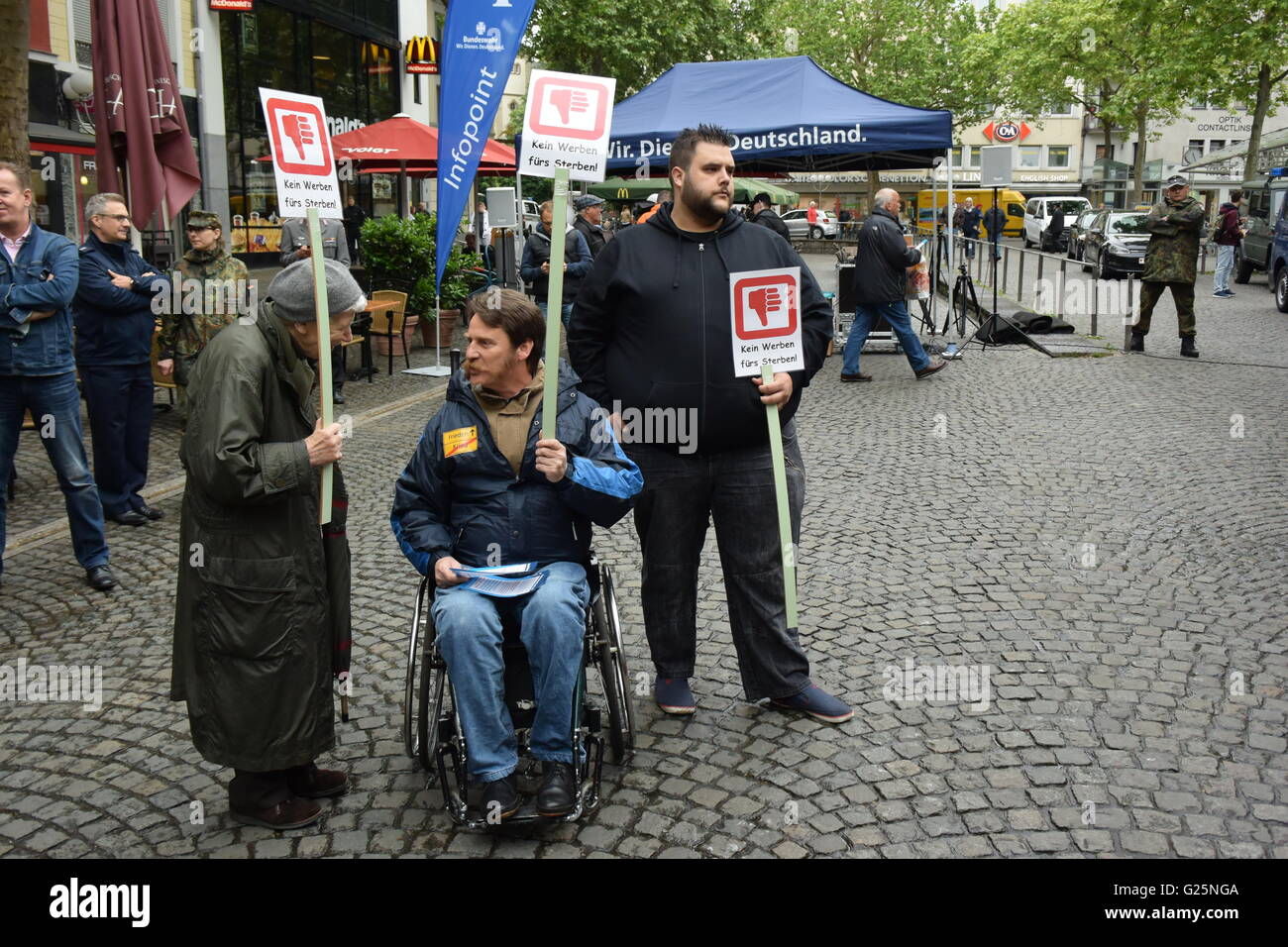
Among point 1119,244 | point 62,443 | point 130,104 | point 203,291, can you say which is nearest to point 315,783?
point 62,443

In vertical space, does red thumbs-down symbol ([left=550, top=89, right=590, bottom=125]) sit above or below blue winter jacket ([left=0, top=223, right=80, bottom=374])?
above

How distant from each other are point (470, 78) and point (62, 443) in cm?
506

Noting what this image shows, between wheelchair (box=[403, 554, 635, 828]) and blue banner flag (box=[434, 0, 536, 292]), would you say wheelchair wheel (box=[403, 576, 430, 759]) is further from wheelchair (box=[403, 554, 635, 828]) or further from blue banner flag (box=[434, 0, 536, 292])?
blue banner flag (box=[434, 0, 536, 292])

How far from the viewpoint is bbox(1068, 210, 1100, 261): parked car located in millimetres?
31427

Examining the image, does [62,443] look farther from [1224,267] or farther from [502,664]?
[1224,267]

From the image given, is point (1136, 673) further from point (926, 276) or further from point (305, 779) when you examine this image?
point (926, 276)

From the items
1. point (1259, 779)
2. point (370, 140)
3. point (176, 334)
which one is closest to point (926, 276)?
point (370, 140)

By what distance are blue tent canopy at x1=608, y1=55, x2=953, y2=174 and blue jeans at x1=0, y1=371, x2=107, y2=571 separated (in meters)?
8.26

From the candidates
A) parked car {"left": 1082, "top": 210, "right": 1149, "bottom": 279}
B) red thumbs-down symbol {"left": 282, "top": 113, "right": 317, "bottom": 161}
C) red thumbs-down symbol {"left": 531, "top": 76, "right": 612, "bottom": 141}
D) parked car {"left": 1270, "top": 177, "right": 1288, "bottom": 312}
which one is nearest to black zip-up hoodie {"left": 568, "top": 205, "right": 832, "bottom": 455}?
red thumbs-down symbol {"left": 531, "top": 76, "right": 612, "bottom": 141}

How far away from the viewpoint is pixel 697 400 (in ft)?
13.3

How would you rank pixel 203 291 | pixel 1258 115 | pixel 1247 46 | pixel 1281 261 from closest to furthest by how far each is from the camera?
pixel 203 291
pixel 1281 261
pixel 1247 46
pixel 1258 115

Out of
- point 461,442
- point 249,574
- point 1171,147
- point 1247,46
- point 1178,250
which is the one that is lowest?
point 249,574

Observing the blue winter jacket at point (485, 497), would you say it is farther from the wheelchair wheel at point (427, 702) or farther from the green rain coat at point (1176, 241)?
the green rain coat at point (1176, 241)

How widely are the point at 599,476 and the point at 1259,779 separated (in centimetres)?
230
